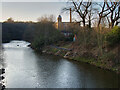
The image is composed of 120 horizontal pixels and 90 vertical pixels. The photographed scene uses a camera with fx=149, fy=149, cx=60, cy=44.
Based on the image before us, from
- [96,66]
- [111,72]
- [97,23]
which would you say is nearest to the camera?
[111,72]

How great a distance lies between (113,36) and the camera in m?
15.8

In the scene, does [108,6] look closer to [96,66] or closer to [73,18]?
[73,18]

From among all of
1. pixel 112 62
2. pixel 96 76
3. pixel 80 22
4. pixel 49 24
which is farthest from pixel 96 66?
pixel 49 24

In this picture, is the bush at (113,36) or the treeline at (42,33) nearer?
the bush at (113,36)

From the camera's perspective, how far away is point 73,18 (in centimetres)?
2312

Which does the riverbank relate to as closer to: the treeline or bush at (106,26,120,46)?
bush at (106,26,120,46)

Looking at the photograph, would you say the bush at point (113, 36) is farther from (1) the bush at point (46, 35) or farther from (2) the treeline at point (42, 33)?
(1) the bush at point (46, 35)

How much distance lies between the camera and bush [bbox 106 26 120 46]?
15498 millimetres

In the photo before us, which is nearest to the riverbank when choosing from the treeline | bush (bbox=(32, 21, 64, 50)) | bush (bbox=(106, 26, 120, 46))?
bush (bbox=(106, 26, 120, 46))

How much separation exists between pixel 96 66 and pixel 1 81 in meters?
9.35

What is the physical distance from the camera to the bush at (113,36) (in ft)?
50.8

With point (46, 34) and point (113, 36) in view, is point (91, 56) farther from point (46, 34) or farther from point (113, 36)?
point (46, 34)

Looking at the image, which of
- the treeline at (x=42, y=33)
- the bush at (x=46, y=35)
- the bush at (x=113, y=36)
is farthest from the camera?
the treeline at (x=42, y=33)

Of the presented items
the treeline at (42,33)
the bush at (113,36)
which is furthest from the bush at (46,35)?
the bush at (113,36)
